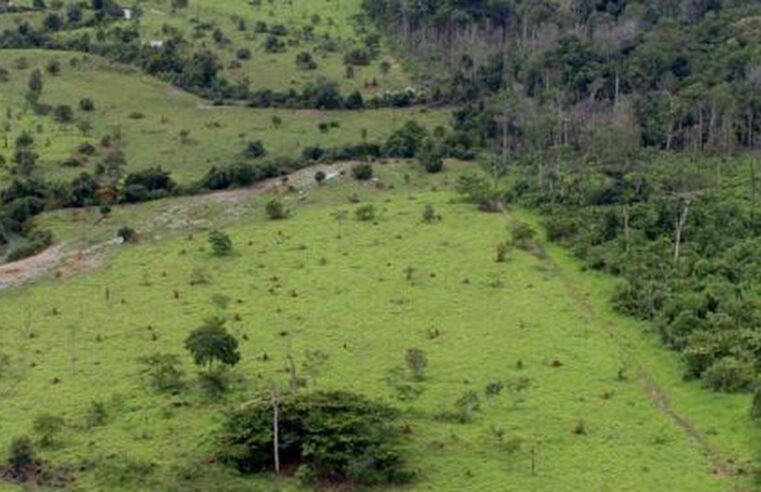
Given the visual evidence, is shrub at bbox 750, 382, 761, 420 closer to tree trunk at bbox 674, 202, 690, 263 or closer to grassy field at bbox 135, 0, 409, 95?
tree trunk at bbox 674, 202, 690, 263

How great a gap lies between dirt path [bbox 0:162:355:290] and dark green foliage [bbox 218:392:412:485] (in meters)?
27.9

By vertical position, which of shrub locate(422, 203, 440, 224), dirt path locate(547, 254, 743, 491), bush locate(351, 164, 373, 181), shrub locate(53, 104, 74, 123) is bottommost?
dirt path locate(547, 254, 743, 491)

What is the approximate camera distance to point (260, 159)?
97250mm

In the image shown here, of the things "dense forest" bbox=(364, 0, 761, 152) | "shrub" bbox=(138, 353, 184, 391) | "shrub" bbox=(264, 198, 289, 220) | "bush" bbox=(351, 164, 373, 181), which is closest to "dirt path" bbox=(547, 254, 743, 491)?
"shrub" bbox=(264, 198, 289, 220)

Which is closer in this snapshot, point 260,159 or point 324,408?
point 324,408

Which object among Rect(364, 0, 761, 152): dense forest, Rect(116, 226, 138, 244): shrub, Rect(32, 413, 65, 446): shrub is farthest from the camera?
Rect(364, 0, 761, 152): dense forest

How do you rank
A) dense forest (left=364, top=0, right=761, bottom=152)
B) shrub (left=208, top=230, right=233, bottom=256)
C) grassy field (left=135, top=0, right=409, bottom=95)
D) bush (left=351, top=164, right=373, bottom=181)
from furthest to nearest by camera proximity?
grassy field (left=135, top=0, right=409, bottom=95) < dense forest (left=364, top=0, right=761, bottom=152) < bush (left=351, top=164, right=373, bottom=181) < shrub (left=208, top=230, right=233, bottom=256)

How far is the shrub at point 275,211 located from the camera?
275 ft

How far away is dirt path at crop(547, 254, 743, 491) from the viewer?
50.5m

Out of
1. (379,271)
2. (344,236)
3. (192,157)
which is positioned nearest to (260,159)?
(192,157)

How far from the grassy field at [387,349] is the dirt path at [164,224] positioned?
88 cm

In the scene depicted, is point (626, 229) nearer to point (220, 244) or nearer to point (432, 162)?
point (432, 162)

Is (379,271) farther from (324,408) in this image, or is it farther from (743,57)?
(743,57)

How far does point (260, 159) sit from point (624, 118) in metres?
27.1
